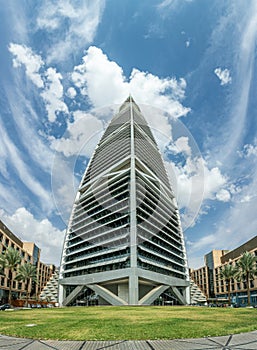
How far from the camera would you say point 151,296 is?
6147 centimetres

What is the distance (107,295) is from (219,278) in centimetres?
6563

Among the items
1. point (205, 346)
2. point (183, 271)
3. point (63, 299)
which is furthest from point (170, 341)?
point (183, 271)

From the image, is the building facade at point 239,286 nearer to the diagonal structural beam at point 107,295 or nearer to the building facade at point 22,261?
the diagonal structural beam at point 107,295

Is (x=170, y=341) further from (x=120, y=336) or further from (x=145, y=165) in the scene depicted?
(x=145, y=165)

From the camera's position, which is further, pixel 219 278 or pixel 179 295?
pixel 219 278

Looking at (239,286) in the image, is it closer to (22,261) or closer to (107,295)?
(107,295)

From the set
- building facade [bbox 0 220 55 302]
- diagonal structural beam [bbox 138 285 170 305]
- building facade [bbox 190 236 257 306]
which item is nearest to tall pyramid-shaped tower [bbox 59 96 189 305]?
diagonal structural beam [bbox 138 285 170 305]

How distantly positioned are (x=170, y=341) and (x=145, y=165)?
82389 millimetres

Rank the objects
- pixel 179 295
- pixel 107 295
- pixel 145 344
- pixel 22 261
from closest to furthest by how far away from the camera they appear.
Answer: pixel 145 344 → pixel 107 295 → pixel 179 295 → pixel 22 261

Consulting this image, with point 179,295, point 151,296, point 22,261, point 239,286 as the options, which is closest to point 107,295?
point 151,296

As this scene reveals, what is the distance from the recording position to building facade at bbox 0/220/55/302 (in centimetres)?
7231

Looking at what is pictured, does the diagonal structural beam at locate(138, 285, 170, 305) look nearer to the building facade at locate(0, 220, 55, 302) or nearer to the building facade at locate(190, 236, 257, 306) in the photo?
the building facade at locate(190, 236, 257, 306)

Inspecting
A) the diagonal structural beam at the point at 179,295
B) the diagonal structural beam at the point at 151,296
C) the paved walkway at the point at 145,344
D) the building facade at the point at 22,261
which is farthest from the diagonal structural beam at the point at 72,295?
the paved walkway at the point at 145,344

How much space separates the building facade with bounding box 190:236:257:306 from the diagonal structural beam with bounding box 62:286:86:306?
146ft
